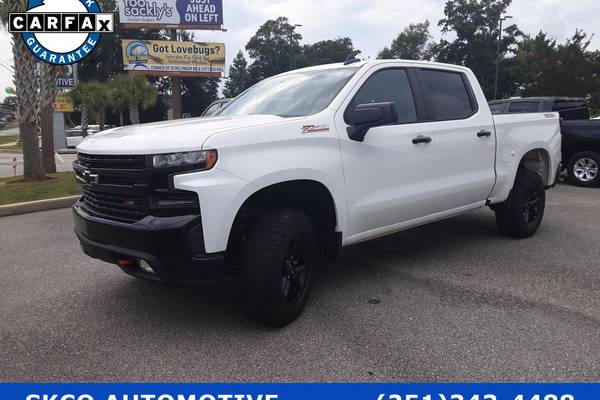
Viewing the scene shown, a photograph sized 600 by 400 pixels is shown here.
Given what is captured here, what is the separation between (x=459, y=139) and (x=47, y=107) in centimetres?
1108

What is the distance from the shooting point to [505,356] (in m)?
2.95

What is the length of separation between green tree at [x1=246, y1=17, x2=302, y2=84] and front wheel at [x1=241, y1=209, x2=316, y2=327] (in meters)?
69.2

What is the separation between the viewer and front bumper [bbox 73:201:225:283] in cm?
291

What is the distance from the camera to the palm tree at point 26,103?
10758 mm

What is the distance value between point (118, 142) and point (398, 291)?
2.43m

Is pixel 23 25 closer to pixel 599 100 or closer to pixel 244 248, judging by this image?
pixel 244 248

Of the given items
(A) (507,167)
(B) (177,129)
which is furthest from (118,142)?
(A) (507,167)

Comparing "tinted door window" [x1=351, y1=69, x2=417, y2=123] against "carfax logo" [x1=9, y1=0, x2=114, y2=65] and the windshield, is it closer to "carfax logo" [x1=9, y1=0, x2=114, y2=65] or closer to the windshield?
the windshield

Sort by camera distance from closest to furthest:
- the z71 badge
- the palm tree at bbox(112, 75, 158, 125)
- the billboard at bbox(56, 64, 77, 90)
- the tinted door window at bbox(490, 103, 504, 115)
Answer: the z71 badge, the tinted door window at bbox(490, 103, 504, 115), the palm tree at bbox(112, 75, 158, 125), the billboard at bbox(56, 64, 77, 90)

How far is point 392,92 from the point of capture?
4262mm

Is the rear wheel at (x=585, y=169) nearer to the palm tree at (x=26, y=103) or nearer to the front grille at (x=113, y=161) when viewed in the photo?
the front grille at (x=113, y=161)

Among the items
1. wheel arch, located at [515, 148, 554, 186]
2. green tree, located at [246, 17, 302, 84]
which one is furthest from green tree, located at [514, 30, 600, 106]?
green tree, located at [246, 17, 302, 84]

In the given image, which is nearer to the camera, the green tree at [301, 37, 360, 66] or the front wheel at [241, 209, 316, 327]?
the front wheel at [241, 209, 316, 327]

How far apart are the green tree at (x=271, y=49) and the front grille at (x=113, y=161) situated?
69041 millimetres
